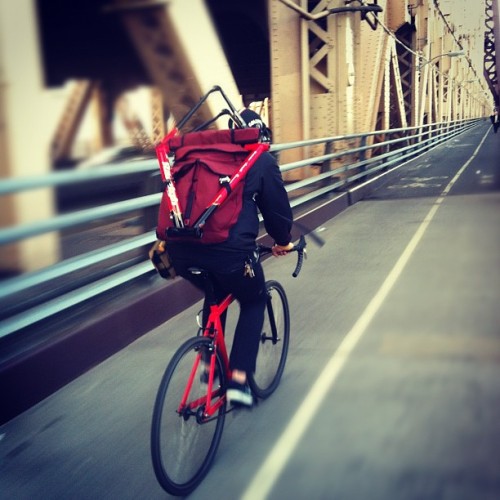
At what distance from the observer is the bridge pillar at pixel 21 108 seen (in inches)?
185

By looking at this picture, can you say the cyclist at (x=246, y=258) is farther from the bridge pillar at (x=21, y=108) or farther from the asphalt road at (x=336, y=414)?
the bridge pillar at (x=21, y=108)

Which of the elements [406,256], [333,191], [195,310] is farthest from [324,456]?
[333,191]

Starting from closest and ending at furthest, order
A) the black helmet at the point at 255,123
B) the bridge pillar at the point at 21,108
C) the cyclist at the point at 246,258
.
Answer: the cyclist at the point at 246,258 < the black helmet at the point at 255,123 < the bridge pillar at the point at 21,108

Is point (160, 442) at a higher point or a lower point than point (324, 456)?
higher

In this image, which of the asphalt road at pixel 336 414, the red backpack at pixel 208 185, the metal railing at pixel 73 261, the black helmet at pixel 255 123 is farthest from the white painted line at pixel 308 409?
the metal railing at pixel 73 261

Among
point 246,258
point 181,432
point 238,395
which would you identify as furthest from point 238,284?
point 181,432

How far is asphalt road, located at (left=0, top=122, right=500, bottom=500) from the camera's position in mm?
3361

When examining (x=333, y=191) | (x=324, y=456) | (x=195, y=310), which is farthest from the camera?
(x=333, y=191)

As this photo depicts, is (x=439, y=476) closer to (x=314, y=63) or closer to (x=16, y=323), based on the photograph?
(x=16, y=323)

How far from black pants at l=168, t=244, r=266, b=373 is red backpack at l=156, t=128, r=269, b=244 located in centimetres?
11

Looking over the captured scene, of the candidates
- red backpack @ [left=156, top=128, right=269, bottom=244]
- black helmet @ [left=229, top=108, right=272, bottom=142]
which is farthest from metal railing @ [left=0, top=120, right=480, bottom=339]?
black helmet @ [left=229, top=108, right=272, bottom=142]

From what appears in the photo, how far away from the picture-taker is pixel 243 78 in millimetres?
30609

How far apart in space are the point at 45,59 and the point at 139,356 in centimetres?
1297

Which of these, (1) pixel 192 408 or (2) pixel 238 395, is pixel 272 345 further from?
(1) pixel 192 408
